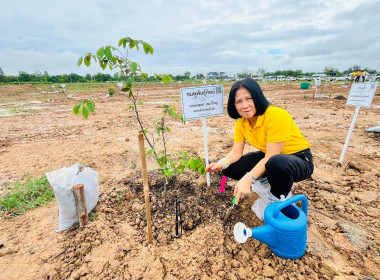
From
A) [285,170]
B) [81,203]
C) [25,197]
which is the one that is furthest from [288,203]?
[25,197]

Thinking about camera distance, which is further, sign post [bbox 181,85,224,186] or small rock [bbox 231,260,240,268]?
sign post [bbox 181,85,224,186]

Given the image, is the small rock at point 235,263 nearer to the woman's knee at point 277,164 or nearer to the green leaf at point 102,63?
the woman's knee at point 277,164

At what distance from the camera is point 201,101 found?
2184 millimetres

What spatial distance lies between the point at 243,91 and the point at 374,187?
2.35m

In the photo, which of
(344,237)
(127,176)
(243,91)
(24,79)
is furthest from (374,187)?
(24,79)

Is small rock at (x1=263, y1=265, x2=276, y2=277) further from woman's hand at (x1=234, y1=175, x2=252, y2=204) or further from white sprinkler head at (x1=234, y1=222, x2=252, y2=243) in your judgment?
woman's hand at (x1=234, y1=175, x2=252, y2=204)

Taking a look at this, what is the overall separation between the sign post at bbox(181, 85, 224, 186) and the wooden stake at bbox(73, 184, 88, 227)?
1256 mm

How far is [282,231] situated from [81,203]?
1.78 m

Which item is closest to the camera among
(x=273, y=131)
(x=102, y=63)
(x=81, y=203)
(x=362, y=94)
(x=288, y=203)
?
(x=288, y=203)

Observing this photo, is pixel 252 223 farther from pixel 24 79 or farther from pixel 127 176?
pixel 24 79

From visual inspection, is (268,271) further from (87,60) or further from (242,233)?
(87,60)

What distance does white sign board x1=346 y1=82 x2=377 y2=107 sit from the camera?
270 cm

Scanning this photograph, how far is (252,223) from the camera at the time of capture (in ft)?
6.16

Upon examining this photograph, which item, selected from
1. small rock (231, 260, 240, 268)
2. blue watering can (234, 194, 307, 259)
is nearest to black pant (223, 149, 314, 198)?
blue watering can (234, 194, 307, 259)
